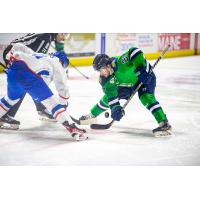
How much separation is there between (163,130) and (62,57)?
0.76 metres

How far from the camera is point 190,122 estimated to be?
2.86 metres

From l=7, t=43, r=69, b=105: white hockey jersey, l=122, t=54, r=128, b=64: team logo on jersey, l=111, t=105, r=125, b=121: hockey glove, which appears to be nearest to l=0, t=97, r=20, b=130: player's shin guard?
l=7, t=43, r=69, b=105: white hockey jersey

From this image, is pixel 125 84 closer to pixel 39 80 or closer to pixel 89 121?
pixel 89 121

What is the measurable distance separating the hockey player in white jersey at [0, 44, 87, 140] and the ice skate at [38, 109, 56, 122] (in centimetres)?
5

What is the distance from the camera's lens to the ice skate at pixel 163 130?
9.11ft

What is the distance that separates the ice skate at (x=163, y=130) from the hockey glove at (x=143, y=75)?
28cm

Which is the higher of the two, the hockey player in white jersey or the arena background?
the arena background

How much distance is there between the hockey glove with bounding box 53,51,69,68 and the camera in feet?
9.14

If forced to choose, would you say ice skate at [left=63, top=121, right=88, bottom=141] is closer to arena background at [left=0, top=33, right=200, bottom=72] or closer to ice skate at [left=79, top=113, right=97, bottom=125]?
ice skate at [left=79, top=113, right=97, bottom=125]

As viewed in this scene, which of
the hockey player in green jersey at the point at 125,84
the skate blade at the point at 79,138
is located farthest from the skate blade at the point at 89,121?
the skate blade at the point at 79,138

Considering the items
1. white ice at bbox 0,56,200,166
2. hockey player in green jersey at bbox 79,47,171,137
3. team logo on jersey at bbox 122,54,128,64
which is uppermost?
team logo on jersey at bbox 122,54,128,64

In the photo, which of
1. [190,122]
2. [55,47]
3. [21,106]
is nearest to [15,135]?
[21,106]

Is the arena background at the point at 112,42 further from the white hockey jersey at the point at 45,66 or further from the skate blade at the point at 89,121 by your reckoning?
the skate blade at the point at 89,121
